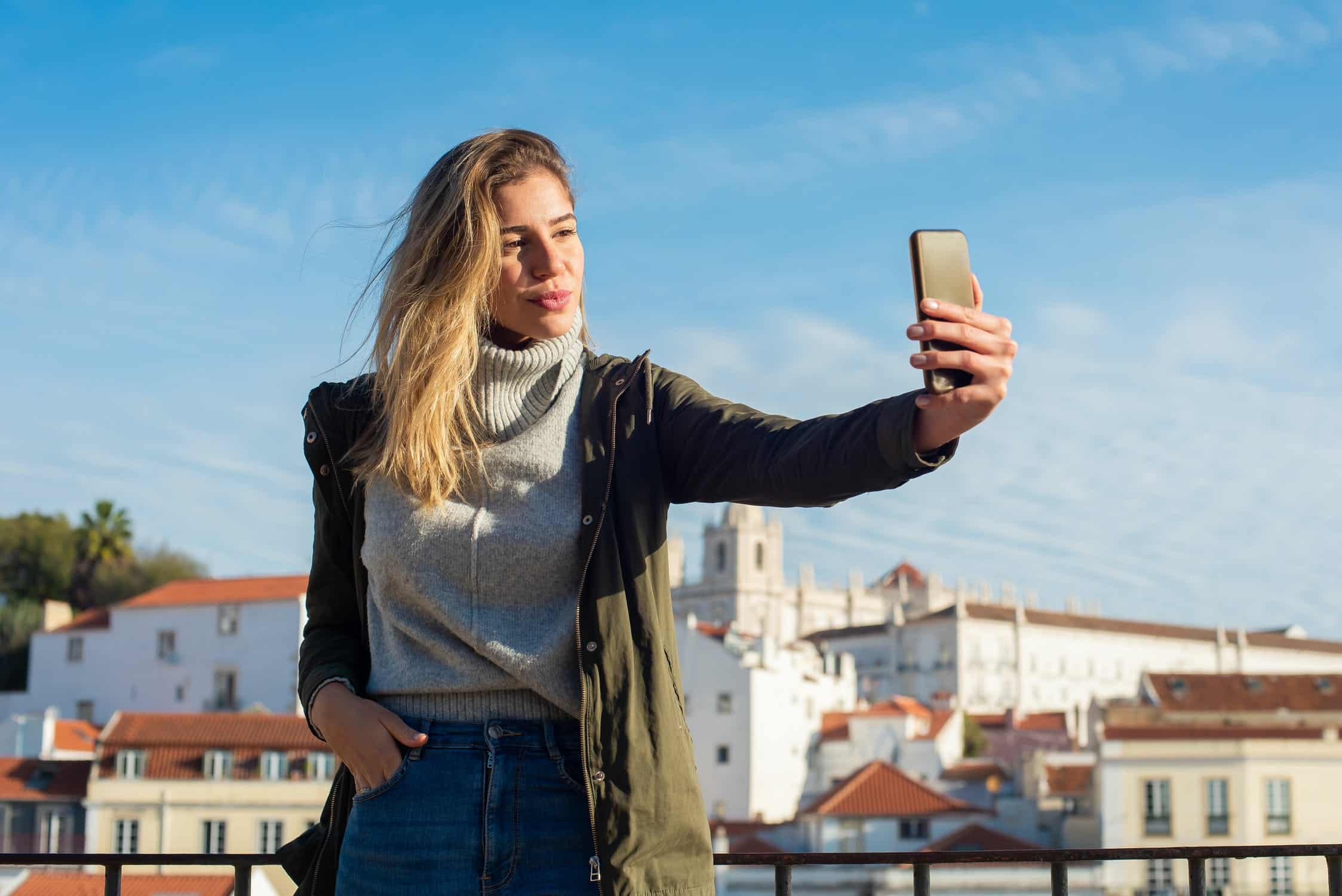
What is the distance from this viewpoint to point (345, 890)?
1964mm

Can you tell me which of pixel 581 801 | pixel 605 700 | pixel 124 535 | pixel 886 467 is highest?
pixel 124 535

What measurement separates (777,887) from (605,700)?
1185 mm

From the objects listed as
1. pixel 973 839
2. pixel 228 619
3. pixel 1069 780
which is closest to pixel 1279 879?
pixel 973 839

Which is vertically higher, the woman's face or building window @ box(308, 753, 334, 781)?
the woman's face

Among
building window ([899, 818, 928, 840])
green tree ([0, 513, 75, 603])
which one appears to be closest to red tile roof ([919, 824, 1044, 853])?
building window ([899, 818, 928, 840])

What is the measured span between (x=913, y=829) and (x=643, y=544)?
120 ft

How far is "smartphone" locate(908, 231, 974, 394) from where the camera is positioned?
5.38ft

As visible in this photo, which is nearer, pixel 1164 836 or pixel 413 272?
pixel 413 272

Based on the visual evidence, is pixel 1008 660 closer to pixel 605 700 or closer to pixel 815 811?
pixel 815 811

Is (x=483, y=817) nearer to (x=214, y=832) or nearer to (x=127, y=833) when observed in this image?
(x=214, y=832)

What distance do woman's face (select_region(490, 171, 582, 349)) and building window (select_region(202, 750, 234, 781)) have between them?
34.1 m

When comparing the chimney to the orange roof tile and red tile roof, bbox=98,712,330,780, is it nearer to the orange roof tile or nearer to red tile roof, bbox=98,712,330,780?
the orange roof tile

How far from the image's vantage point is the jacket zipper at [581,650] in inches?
72.3

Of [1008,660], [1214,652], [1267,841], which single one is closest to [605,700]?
[1267,841]
